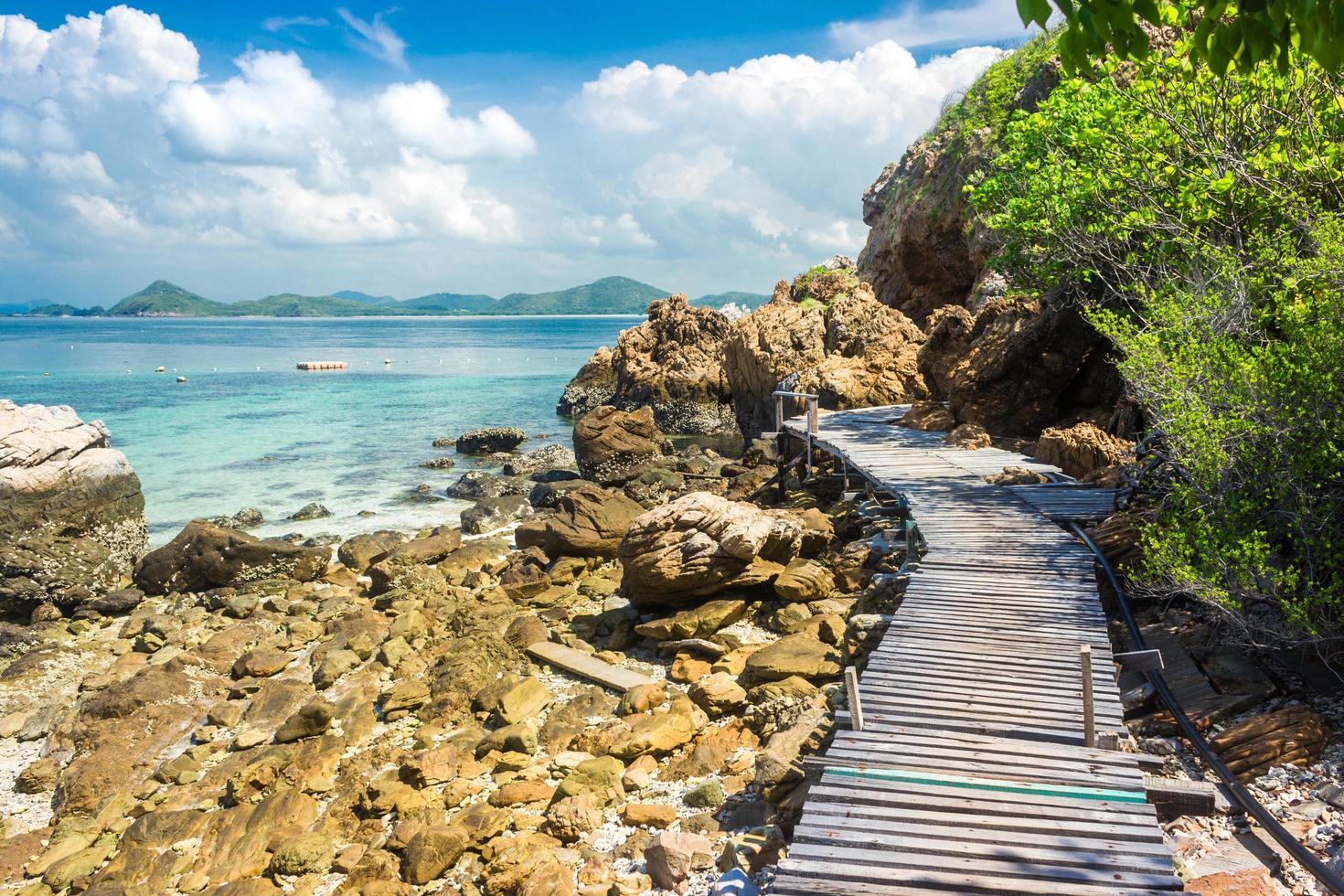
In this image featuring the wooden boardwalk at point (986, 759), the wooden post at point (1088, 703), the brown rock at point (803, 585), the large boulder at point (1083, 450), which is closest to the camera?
the wooden boardwalk at point (986, 759)

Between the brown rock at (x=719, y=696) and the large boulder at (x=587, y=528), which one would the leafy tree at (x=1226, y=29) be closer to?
the brown rock at (x=719, y=696)

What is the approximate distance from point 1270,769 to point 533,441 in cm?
4301

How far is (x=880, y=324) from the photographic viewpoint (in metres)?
35.0

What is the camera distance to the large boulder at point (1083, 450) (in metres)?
17.1

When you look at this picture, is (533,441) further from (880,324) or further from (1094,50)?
(1094,50)

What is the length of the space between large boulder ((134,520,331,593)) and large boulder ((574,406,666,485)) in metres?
13.2

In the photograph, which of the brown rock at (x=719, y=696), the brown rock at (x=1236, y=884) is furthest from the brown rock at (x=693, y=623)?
the brown rock at (x=1236, y=884)

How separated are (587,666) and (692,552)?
295cm

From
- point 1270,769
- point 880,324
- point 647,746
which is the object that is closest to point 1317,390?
point 1270,769

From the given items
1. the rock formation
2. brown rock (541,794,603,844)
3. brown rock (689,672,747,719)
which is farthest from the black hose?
the rock formation

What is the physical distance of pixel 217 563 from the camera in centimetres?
2170

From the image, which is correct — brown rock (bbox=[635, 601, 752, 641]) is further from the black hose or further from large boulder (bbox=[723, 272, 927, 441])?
large boulder (bbox=[723, 272, 927, 441])

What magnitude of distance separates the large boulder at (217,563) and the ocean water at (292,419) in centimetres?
595

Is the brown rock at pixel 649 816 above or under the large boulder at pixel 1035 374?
under
